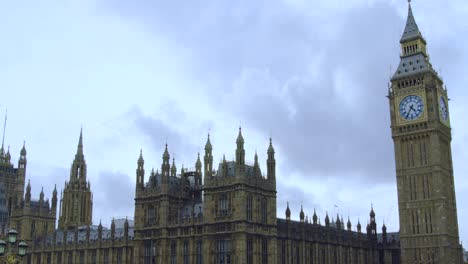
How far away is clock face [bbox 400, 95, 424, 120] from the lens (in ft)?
382

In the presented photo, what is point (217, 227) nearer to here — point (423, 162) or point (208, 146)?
point (208, 146)

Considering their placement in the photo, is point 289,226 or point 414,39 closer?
point 289,226

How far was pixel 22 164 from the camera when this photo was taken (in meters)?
173

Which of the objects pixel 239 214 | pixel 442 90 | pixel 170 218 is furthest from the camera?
pixel 442 90

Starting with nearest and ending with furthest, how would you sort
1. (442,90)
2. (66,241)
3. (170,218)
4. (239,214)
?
(239,214), (170,218), (442,90), (66,241)

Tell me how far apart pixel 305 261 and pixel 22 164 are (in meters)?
96.4

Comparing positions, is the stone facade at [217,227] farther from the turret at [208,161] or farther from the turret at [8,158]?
the turret at [8,158]

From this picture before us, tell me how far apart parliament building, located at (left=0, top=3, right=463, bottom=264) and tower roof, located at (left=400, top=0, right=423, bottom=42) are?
0.24 meters

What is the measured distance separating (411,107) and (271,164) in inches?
1353

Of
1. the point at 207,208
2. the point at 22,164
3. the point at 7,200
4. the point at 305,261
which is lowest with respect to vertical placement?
the point at 305,261

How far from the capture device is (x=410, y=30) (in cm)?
12494

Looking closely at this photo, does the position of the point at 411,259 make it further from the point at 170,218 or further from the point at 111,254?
the point at 111,254

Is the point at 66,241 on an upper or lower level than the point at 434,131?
lower

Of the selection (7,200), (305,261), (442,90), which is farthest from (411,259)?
(7,200)
